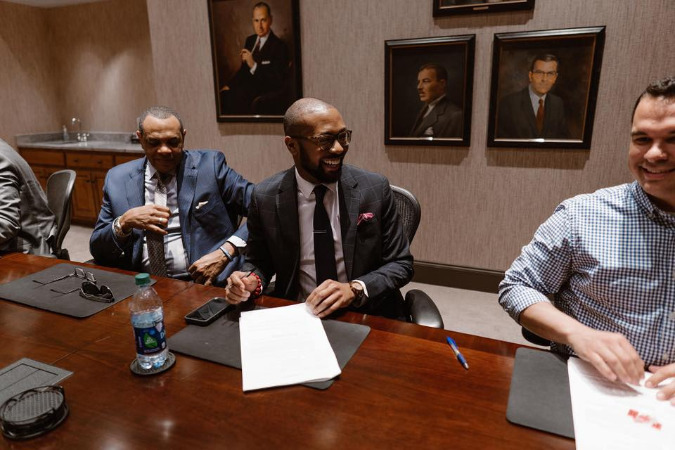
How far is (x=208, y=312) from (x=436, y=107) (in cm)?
239

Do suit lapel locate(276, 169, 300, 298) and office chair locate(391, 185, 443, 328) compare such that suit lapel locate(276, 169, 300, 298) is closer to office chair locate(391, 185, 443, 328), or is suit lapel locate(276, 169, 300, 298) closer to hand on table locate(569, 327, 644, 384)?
office chair locate(391, 185, 443, 328)

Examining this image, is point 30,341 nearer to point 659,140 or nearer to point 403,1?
point 659,140

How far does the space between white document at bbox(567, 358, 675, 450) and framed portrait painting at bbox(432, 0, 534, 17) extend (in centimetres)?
252

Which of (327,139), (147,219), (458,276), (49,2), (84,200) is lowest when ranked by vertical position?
(458,276)

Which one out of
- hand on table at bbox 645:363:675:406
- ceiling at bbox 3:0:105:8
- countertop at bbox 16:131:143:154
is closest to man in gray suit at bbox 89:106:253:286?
hand on table at bbox 645:363:675:406

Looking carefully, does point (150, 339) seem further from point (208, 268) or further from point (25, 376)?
point (208, 268)

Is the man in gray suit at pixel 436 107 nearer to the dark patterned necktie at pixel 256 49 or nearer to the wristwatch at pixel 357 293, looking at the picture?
the dark patterned necktie at pixel 256 49

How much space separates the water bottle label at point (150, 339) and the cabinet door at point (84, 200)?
470 cm

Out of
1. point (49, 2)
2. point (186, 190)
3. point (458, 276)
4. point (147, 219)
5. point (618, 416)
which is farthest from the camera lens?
point (49, 2)

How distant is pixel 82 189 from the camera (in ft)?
16.8

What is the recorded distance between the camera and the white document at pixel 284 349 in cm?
101

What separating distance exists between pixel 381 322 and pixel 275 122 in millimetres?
2703

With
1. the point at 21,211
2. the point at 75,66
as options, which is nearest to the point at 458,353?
the point at 21,211

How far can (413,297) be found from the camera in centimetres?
152
